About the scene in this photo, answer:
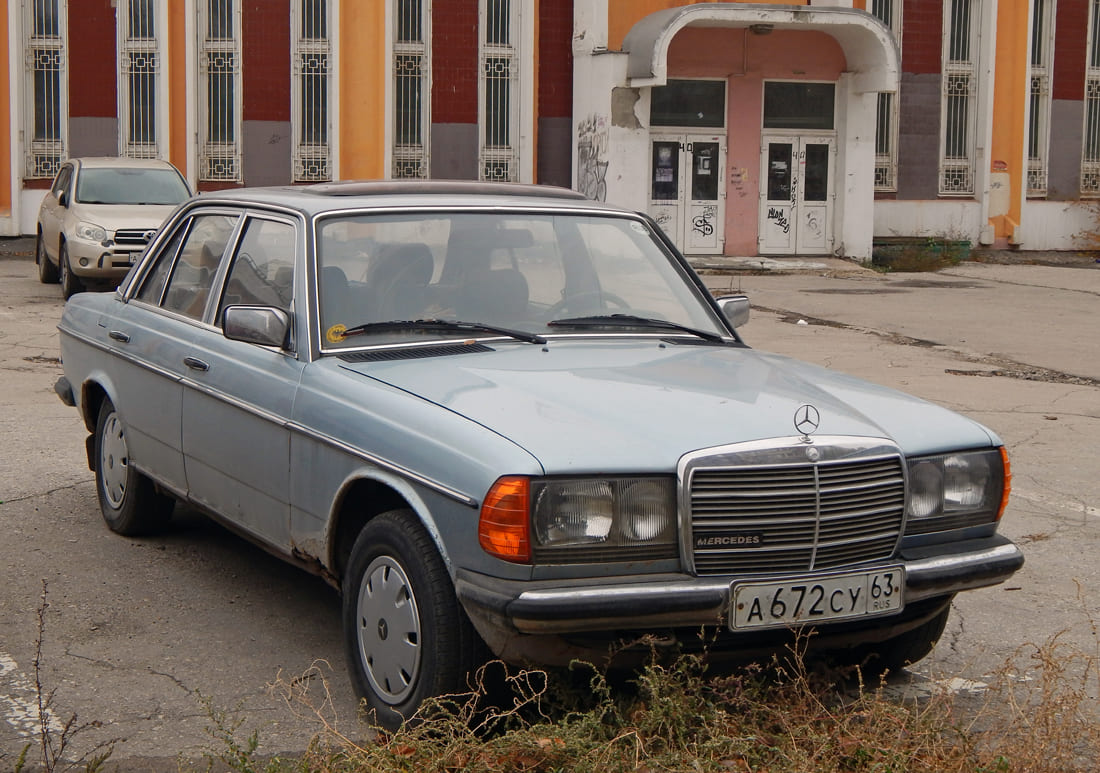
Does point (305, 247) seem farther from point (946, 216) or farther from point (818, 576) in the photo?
point (946, 216)

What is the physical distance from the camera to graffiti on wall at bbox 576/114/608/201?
81.4 feet

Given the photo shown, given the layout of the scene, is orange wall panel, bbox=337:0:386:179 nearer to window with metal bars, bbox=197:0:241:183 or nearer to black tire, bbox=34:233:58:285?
window with metal bars, bbox=197:0:241:183

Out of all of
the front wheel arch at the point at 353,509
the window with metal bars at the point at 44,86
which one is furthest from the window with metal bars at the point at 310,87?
the front wheel arch at the point at 353,509

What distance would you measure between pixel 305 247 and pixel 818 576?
223 centimetres

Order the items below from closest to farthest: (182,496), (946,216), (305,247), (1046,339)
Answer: (305,247) → (182,496) → (1046,339) → (946,216)

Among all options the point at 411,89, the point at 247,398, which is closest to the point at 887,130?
the point at 411,89

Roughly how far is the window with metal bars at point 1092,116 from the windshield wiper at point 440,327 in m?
26.9

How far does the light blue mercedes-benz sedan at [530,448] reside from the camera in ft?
12.4

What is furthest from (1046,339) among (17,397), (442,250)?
(442,250)

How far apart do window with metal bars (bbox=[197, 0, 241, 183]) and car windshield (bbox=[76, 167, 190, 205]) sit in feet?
23.3

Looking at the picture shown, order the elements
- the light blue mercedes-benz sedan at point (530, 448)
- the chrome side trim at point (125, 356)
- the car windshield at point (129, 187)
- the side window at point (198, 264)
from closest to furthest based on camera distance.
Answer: the light blue mercedes-benz sedan at point (530, 448) → the chrome side trim at point (125, 356) → the side window at point (198, 264) → the car windshield at point (129, 187)

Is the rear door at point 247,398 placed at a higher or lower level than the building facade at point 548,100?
lower

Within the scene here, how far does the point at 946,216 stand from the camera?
91.7ft

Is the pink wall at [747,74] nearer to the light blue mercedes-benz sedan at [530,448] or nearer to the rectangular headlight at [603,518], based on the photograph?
the light blue mercedes-benz sedan at [530,448]
